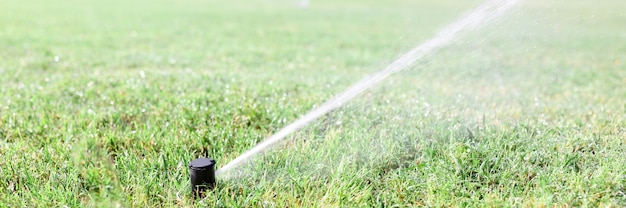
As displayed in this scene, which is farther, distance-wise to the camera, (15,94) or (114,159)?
(15,94)

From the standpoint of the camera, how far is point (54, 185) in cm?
261

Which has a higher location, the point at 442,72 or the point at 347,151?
the point at 347,151

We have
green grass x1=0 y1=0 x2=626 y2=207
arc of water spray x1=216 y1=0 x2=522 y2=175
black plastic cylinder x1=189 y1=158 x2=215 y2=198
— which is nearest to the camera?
black plastic cylinder x1=189 y1=158 x2=215 y2=198

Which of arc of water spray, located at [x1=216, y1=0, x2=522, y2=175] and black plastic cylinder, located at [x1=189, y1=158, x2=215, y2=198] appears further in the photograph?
arc of water spray, located at [x1=216, y1=0, x2=522, y2=175]

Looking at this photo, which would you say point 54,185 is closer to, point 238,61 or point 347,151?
point 347,151

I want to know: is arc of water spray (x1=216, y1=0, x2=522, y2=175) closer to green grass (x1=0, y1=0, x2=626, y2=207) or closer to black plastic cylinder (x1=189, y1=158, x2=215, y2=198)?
green grass (x1=0, y1=0, x2=626, y2=207)

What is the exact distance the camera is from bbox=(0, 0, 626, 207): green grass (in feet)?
8.43

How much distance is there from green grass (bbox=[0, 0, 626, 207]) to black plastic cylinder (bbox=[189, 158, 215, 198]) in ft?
0.21

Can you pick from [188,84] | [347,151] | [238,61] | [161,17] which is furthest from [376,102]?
[161,17]

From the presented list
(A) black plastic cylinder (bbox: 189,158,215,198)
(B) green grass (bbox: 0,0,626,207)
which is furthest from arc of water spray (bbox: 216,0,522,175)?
(A) black plastic cylinder (bbox: 189,158,215,198)

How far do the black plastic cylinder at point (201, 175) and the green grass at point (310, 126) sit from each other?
0.06 metres

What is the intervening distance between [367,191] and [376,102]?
1671mm

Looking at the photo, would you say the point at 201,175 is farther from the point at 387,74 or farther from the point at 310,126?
the point at 387,74

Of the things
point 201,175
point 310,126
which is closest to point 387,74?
point 310,126
